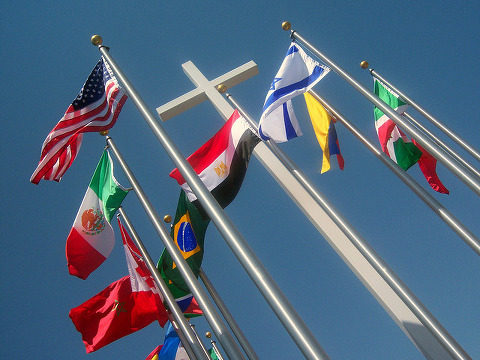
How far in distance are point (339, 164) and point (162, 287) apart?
11.1 feet

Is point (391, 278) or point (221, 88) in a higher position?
point (221, 88)

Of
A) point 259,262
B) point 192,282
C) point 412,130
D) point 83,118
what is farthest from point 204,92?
point 259,262

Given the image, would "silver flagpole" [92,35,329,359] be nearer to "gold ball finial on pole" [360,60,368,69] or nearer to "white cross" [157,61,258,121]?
"white cross" [157,61,258,121]

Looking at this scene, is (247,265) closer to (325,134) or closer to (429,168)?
(325,134)

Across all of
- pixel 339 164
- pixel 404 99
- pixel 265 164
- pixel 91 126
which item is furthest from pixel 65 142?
pixel 404 99

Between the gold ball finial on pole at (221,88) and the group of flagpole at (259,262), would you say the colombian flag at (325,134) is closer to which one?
the group of flagpole at (259,262)

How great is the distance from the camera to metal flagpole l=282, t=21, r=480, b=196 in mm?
4676

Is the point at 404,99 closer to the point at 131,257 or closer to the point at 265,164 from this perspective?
the point at 265,164

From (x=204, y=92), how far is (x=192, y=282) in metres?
4.25

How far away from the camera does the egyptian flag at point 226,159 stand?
6.10 m

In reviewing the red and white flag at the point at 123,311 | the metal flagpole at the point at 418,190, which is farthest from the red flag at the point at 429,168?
the red and white flag at the point at 123,311

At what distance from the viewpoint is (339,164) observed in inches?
287

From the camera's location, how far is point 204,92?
7.86 meters

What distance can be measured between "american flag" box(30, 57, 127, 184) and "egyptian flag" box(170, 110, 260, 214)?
1.37m
